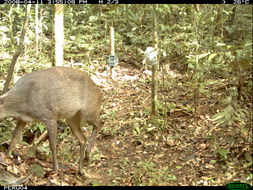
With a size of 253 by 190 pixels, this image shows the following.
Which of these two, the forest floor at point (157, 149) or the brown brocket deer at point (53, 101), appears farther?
the brown brocket deer at point (53, 101)

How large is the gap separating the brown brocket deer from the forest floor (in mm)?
409

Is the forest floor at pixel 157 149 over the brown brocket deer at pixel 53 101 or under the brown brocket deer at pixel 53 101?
under

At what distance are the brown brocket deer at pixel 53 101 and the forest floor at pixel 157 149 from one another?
0.41 metres

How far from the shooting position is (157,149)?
6238 millimetres

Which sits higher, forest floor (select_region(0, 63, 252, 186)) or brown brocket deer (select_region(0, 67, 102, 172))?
brown brocket deer (select_region(0, 67, 102, 172))

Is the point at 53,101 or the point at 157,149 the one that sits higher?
the point at 53,101

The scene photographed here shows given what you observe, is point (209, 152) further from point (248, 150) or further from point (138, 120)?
point (138, 120)

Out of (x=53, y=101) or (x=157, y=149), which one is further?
(x=157, y=149)

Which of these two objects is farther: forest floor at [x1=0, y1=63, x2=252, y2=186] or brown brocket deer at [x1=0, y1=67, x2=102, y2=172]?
brown brocket deer at [x1=0, y1=67, x2=102, y2=172]

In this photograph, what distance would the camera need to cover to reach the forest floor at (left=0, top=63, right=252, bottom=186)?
489 cm

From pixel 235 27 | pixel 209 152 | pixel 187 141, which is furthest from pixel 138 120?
pixel 235 27

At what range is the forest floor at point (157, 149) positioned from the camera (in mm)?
4895

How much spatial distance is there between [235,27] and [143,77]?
3.41 m

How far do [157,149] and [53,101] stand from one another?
2125mm
